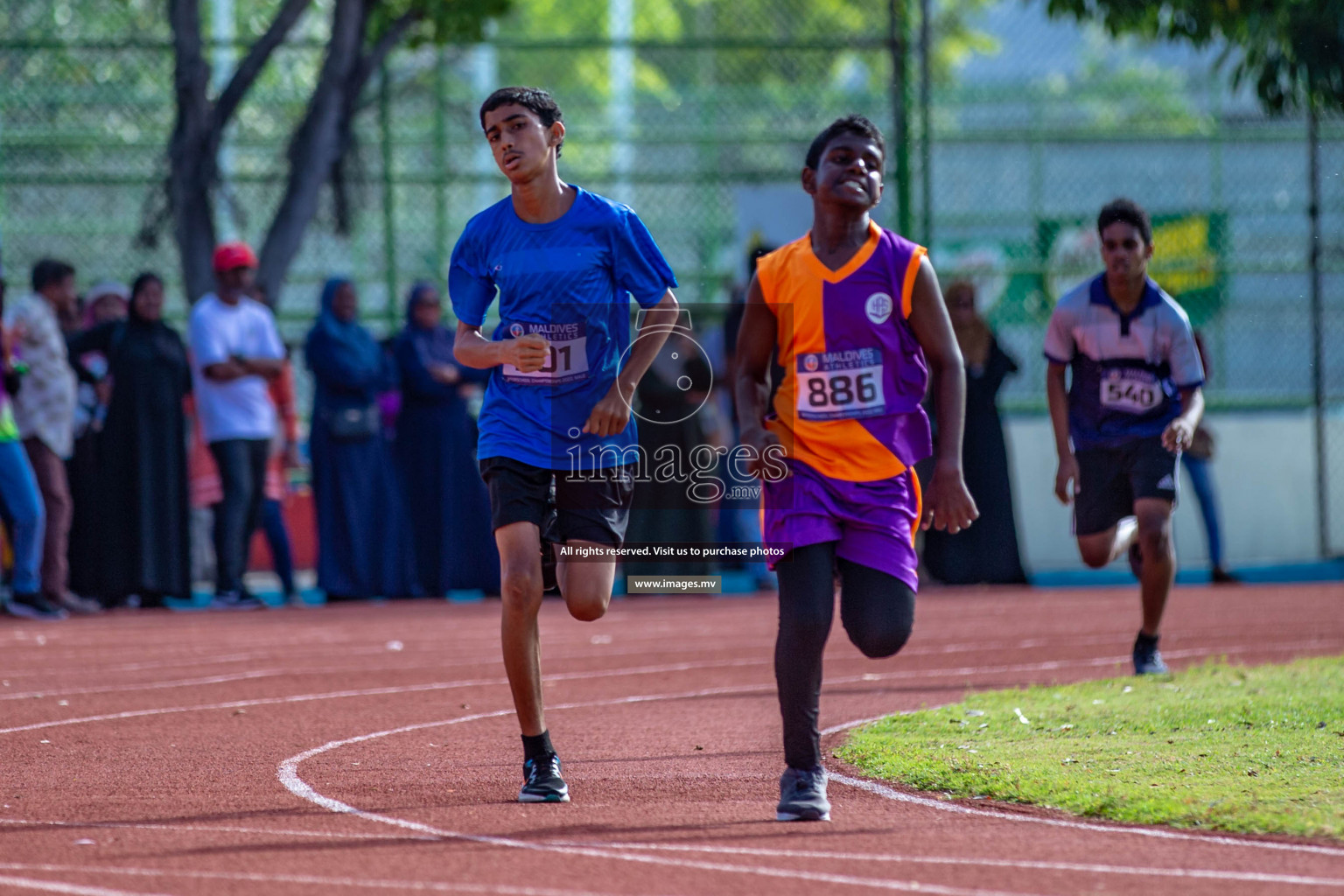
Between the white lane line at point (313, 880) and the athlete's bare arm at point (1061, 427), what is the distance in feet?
15.1

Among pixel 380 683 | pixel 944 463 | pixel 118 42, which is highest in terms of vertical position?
pixel 118 42

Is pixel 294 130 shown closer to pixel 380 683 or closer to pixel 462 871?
pixel 380 683

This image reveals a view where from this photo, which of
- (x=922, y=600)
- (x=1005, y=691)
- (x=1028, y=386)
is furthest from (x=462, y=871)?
(x=1028, y=386)

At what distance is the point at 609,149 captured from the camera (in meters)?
15.8

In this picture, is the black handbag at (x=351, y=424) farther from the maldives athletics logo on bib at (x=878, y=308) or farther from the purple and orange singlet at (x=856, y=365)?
the maldives athletics logo on bib at (x=878, y=308)

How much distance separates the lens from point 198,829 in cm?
530

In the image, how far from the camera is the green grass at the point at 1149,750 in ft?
17.7

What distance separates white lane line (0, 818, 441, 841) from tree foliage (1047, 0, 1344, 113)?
880cm

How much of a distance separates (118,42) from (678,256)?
15.9 feet

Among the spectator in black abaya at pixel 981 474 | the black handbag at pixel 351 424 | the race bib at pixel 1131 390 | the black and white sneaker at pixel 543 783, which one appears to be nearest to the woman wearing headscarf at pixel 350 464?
the black handbag at pixel 351 424

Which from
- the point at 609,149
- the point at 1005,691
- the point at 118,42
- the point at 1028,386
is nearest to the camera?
the point at 1005,691

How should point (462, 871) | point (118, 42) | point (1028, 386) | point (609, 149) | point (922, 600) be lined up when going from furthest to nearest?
point (1028, 386) < point (609, 149) < point (118, 42) < point (922, 600) < point (462, 871)

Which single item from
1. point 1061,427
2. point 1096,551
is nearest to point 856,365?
point 1061,427

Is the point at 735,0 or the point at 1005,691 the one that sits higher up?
the point at 735,0
